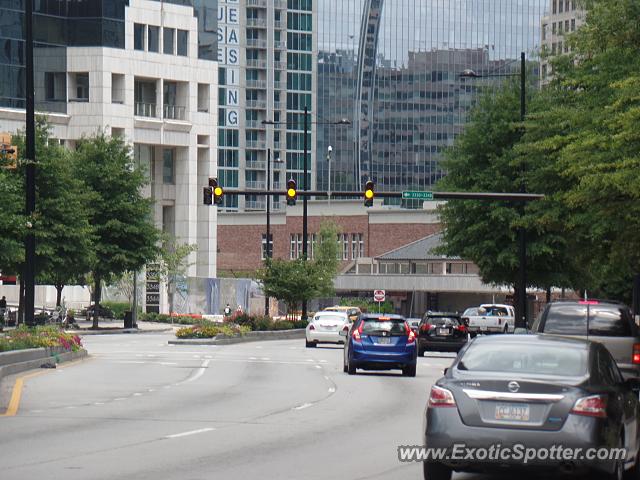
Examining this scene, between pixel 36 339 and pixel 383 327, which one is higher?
pixel 383 327

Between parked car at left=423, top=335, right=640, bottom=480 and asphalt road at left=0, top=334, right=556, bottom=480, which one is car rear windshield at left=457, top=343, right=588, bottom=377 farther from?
asphalt road at left=0, top=334, right=556, bottom=480

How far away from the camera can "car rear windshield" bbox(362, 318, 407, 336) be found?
34031 mm

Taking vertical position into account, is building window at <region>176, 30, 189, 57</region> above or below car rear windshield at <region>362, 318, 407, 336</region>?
above

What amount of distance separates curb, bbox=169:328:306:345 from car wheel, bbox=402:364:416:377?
2172 centimetres

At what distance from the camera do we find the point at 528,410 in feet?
42.2

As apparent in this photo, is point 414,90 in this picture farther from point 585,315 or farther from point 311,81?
point 585,315

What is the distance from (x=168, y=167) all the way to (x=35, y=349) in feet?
237

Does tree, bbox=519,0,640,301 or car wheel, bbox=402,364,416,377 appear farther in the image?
car wheel, bbox=402,364,416,377

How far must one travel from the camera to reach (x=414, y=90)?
188 m

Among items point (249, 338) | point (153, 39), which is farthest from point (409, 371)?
point (153, 39)

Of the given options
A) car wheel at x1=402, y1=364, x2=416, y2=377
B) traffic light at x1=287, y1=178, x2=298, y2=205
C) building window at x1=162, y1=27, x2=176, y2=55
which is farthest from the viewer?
building window at x1=162, y1=27, x2=176, y2=55

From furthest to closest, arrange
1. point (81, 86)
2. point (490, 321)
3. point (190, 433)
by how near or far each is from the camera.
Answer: point (81, 86) → point (490, 321) → point (190, 433)

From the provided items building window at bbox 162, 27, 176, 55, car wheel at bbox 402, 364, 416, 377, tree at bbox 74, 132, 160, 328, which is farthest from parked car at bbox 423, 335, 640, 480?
building window at bbox 162, 27, 176, 55

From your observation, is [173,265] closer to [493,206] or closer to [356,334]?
[493,206]
